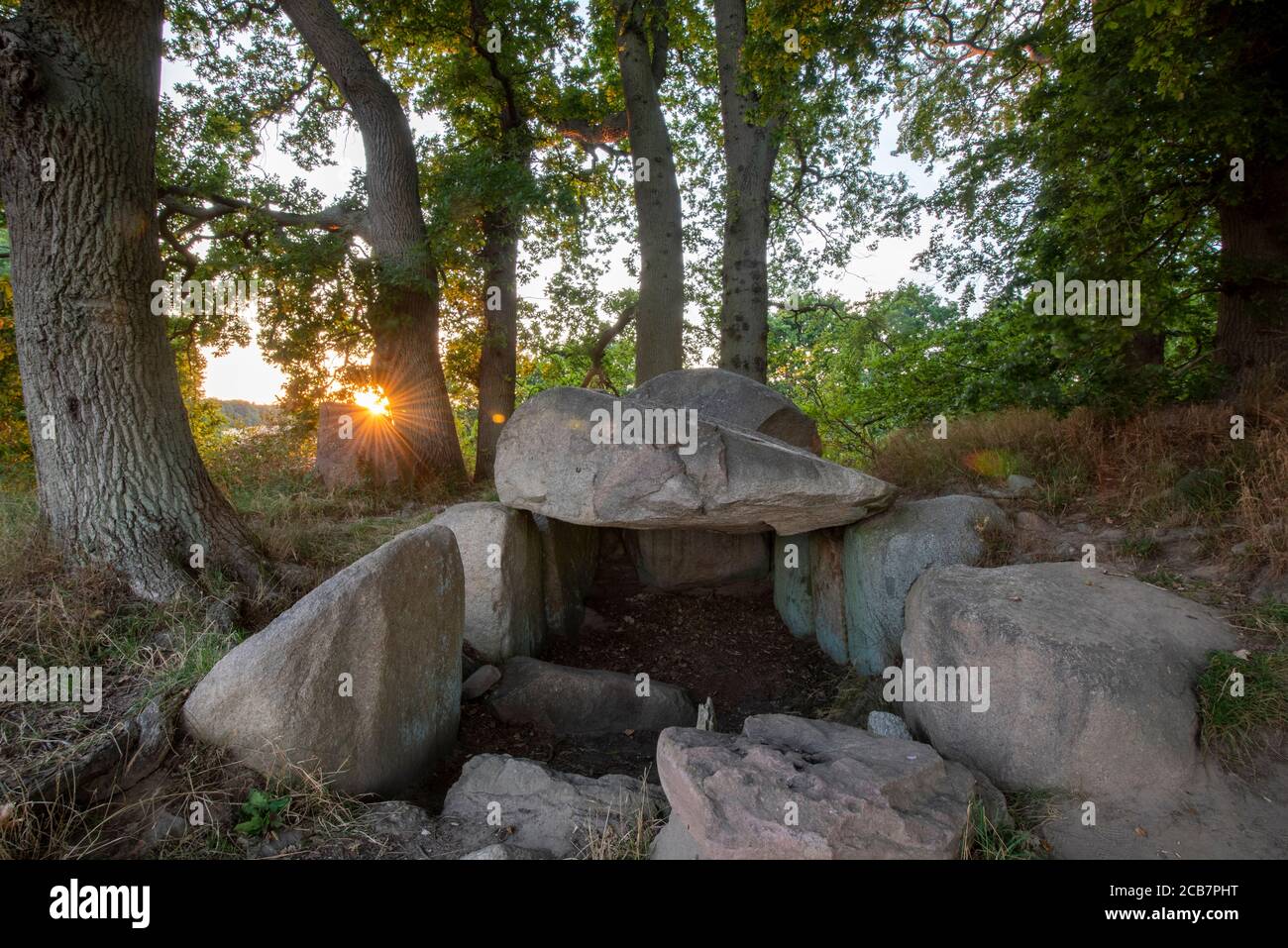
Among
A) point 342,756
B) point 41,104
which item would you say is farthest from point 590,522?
point 41,104

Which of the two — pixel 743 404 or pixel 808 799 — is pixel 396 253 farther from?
pixel 808 799

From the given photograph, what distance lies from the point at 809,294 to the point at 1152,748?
10222mm

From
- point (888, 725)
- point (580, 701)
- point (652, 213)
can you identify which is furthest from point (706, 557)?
point (652, 213)

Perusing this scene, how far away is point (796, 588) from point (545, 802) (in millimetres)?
3076

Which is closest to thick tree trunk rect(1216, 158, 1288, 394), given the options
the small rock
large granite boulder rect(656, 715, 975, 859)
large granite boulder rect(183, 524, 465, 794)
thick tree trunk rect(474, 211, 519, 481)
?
the small rock

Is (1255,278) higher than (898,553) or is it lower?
higher

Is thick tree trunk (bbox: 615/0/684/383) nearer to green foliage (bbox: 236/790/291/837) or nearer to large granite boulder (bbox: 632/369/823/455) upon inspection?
large granite boulder (bbox: 632/369/823/455)

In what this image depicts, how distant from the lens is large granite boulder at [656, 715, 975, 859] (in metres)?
2.25

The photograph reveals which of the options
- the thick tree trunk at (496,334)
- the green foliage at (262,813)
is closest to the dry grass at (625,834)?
the green foliage at (262,813)

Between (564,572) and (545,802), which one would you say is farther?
(564,572)

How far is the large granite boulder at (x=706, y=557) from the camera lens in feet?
19.3

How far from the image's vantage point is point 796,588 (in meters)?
5.42
